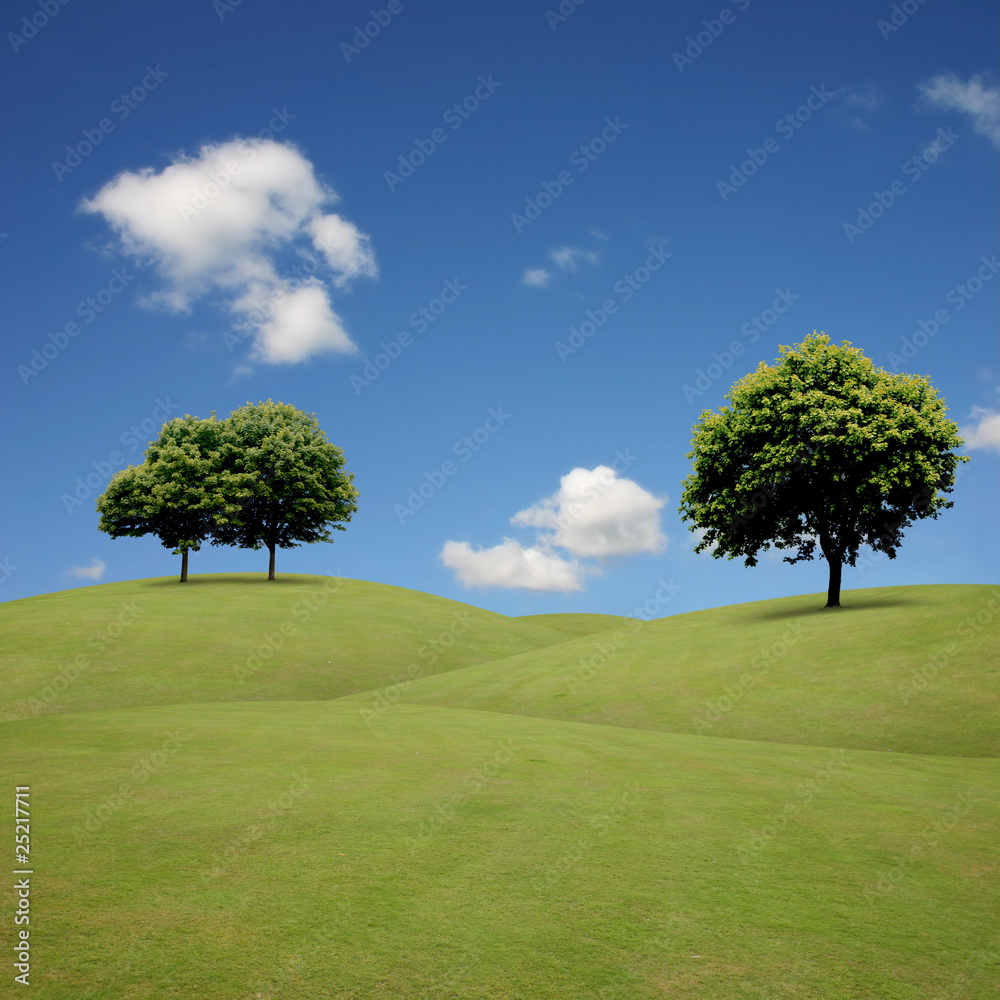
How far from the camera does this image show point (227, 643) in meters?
42.5

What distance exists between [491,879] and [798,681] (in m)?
25.0

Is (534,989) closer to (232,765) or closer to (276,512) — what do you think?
(232,765)

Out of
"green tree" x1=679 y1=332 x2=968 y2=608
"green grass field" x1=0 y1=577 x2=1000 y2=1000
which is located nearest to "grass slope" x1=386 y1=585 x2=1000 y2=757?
"green grass field" x1=0 y1=577 x2=1000 y2=1000

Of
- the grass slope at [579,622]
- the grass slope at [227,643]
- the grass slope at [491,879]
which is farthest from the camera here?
the grass slope at [579,622]

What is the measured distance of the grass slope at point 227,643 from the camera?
34.3m

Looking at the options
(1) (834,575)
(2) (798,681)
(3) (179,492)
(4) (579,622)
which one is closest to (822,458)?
(1) (834,575)

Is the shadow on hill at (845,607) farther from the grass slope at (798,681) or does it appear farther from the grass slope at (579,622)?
the grass slope at (579,622)

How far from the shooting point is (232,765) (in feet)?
48.2

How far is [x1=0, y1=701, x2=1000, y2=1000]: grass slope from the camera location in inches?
270

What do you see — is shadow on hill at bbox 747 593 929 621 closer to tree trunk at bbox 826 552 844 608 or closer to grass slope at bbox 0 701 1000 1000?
tree trunk at bbox 826 552 844 608

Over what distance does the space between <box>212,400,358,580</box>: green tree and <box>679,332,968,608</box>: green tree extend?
37579mm

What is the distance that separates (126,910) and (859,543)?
1776 inches

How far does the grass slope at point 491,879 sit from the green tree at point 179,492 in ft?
171

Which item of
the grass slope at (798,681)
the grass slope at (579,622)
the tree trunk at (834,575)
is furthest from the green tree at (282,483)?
the tree trunk at (834,575)
